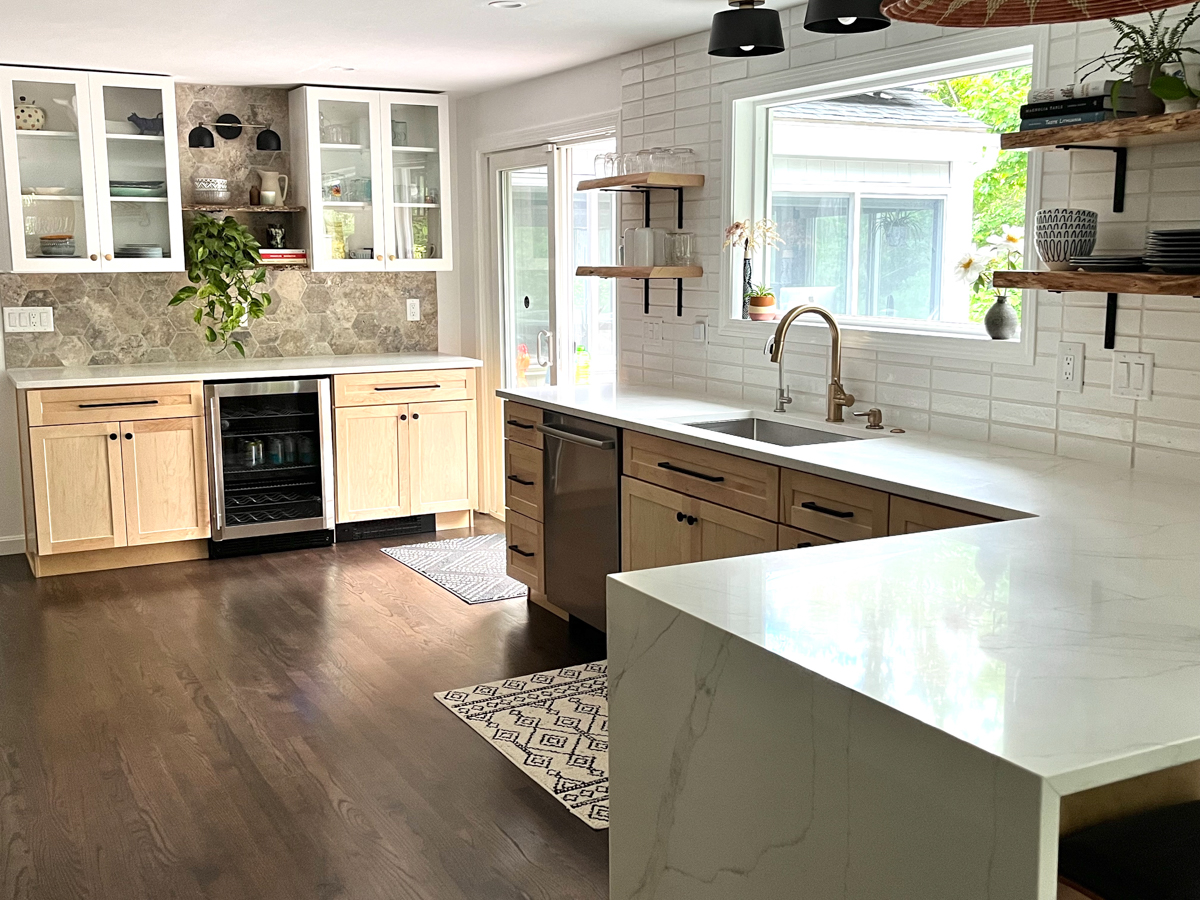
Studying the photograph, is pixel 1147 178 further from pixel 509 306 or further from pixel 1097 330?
pixel 509 306

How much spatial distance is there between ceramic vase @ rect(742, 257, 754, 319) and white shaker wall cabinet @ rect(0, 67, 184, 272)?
9.47 feet

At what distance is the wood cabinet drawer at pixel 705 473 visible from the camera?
3266 mm

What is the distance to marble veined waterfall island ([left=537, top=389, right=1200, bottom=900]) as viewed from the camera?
1237 mm

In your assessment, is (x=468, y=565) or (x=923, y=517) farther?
(x=468, y=565)

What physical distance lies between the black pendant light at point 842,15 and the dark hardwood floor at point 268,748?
2169mm

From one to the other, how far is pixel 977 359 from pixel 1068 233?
0.62 m

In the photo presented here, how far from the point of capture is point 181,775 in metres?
3.20

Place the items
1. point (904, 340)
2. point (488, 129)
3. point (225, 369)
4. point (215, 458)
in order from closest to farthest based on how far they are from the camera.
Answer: point (904, 340) < point (215, 458) < point (225, 369) < point (488, 129)

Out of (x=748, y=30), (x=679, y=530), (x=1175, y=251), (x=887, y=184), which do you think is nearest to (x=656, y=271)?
(x=887, y=184)

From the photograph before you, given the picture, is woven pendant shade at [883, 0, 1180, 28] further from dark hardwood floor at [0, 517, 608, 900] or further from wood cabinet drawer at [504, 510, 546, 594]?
wood cabinet drawer at [504, 510, 546, 594]

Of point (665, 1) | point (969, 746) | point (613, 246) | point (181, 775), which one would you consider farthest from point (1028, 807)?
point (613, 246)

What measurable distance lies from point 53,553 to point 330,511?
1.27 m

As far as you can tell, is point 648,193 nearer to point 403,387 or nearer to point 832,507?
point 403,387

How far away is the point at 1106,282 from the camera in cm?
265
